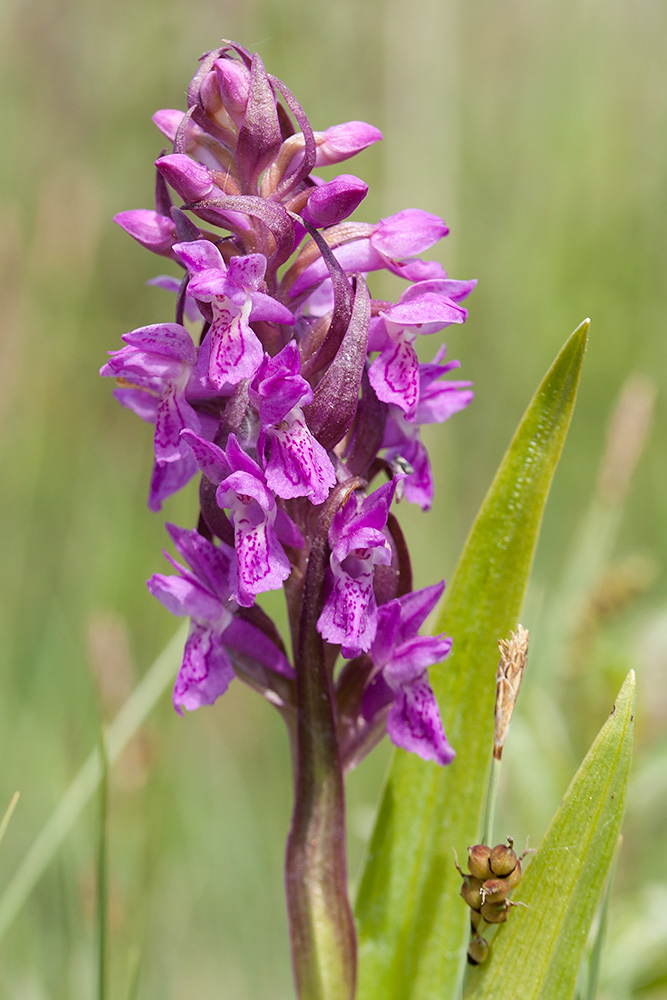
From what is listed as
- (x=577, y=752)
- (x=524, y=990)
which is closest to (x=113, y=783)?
(x=577, y=752)

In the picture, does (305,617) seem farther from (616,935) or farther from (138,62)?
(138,62)

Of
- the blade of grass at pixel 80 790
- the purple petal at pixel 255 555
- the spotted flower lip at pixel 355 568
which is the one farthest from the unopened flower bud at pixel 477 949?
the blade of grass at pixel 80 790

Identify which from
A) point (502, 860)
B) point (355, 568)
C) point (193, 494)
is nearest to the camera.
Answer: point (502, 860)

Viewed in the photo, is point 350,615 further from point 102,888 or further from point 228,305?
point 102,888

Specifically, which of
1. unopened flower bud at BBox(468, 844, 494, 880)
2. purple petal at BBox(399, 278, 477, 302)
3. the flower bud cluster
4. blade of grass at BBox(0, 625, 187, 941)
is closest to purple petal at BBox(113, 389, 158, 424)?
the flower bud cluster

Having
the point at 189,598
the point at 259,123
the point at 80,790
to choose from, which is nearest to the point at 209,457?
the point at 189,598

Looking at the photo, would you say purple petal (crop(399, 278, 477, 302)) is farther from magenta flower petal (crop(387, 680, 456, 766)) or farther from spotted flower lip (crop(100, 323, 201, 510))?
magenta flower petal (crop(387, 680, 456, 766))

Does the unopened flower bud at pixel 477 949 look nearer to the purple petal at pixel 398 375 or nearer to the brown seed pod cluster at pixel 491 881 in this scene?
the brown seed pod cluster at pixel 491 881

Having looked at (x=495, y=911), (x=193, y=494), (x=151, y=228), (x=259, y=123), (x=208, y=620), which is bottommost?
(x=495, y=911)
